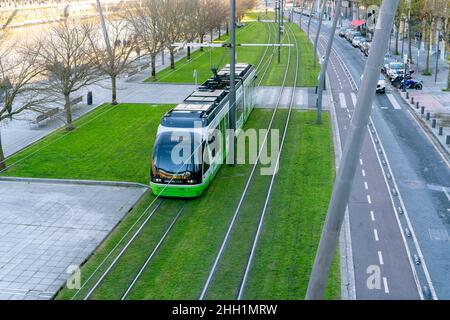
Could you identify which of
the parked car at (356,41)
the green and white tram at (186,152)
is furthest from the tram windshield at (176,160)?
the parked car at (356,41)

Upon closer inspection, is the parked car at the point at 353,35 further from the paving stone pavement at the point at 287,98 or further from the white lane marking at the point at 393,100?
the paving stone pavement at the point at 287,98

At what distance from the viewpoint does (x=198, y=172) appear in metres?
22.4

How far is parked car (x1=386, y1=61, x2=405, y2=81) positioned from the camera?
166ft

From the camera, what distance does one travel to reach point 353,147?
919 centimetres

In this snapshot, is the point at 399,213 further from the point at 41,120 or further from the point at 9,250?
the point at 41,120

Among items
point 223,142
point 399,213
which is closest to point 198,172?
point 223,142

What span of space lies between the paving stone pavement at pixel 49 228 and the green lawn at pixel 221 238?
68 centimetres

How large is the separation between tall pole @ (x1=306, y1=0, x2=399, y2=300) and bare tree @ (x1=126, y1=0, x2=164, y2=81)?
140 ft

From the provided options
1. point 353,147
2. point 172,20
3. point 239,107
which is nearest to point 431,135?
point 239,107

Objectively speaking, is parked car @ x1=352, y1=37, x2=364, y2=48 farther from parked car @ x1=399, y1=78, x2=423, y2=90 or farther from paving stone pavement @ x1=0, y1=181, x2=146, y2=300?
paving stone pavement @ x1=0, y1=181, x2=146, y2=300

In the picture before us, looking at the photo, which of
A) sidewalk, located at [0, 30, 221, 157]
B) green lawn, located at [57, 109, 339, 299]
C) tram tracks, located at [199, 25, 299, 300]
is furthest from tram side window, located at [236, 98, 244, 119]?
sidewalk, located at [0, 30, 221, 157]

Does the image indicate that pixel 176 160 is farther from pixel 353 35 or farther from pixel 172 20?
pixel 353 35

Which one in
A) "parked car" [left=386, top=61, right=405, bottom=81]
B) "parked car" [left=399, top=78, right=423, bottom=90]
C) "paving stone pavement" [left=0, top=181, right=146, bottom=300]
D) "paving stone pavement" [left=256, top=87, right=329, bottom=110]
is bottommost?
"paving stone pavement" [left=0, top=181, right=146, bottom=300]
